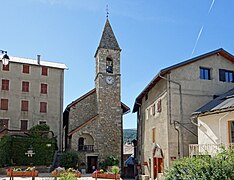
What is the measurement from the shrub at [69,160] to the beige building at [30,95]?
15.5ft

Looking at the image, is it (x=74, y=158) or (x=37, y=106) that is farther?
(x=37, y=106)

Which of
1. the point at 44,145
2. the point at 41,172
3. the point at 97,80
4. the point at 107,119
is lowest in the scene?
the point at 41,172

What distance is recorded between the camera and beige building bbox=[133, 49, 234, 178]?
2253 centimetres

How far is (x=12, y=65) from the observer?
116ft

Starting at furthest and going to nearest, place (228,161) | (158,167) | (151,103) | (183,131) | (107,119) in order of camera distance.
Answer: (107,119), (151,103), (158,167), (183,131), (228,161)

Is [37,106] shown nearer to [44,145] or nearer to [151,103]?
[44,145]

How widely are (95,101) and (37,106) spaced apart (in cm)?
698

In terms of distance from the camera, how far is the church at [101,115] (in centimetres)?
3234

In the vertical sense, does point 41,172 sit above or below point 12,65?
below

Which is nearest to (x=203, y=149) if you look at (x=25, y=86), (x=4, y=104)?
(x=25, y=86)

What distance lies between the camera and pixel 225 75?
25.0 metres

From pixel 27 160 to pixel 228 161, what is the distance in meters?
22.7

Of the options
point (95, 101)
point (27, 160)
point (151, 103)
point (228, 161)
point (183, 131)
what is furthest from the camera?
point (95, 101)

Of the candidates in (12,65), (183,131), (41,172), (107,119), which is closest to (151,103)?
(183,131)
